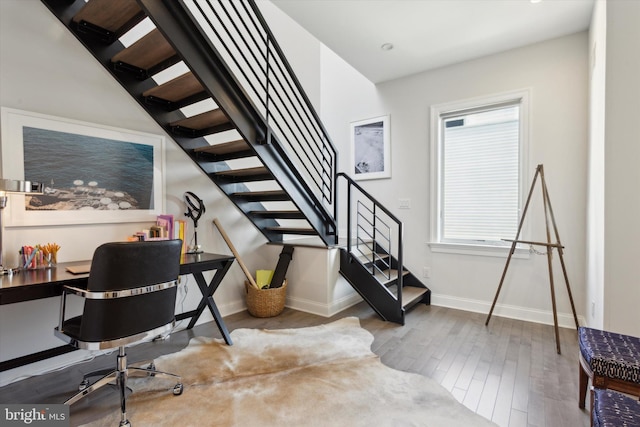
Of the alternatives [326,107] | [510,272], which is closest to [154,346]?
[510,272]

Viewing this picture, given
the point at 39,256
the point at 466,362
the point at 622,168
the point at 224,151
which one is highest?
the point at 224,151

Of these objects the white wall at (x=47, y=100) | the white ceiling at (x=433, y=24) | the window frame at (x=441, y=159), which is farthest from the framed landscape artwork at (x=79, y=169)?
the window frame at (x=441, y=159)

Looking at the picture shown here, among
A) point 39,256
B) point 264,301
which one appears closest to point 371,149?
point 264,301

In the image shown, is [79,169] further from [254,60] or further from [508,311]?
[508,311]

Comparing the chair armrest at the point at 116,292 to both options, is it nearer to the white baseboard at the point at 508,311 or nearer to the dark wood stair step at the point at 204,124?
the dark wood stair step at the point at 204,124

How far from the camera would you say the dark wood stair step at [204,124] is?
8.45ft

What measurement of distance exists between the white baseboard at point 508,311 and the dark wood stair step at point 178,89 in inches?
134

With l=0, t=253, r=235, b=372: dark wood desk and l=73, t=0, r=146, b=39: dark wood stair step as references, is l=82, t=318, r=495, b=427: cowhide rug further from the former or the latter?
l=73, t=0, r=146, b=39: dark wood stair step

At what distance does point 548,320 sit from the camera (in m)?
3.23

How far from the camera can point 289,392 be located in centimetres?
195

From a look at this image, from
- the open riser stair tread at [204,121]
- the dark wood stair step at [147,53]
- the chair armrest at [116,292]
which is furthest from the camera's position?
the open riser stair tread at [204,121]

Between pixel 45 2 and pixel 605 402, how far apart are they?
3761mm

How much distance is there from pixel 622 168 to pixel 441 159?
203 cm

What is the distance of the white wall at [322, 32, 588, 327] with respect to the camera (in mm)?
3113
